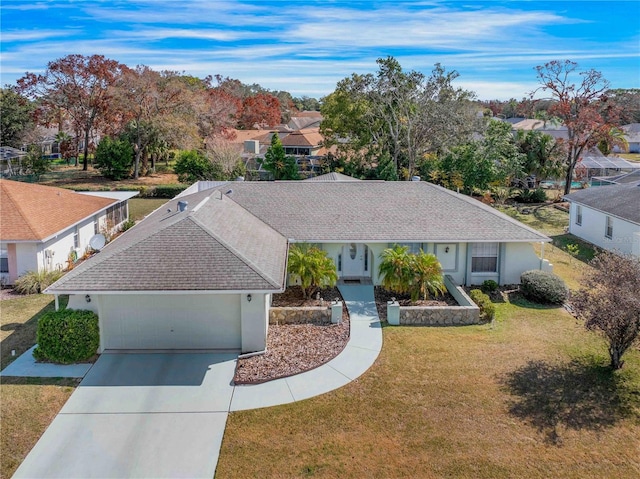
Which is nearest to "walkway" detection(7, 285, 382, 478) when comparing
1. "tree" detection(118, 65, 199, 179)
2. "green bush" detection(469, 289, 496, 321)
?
"green bush" detection(469, 289, 496, 321)

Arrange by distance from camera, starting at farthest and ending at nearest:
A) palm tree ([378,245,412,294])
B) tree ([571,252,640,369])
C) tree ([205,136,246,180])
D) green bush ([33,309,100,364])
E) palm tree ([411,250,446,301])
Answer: tree ([205,136,246,180])
palm tree ([378,245,412,294])
palm tree ([411,250,446,301])
green bush ([33,309,100,364])
tree ([571,252,640,369])

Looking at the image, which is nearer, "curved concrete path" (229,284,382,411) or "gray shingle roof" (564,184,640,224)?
"curved concrete path" (229,284,382,411)

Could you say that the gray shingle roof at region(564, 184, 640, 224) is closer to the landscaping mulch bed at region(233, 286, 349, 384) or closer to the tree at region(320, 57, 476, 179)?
the tree at region(320, 57, 476, 179)

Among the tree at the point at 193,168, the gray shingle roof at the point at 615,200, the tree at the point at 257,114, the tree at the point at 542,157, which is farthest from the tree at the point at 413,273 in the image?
the tree at the point at 257,114

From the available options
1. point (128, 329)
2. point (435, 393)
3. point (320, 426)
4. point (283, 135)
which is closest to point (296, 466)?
point (320, 426)

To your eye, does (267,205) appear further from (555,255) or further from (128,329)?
(555,255)

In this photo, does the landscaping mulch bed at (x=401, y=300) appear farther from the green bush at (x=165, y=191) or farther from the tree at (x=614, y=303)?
the green bush at (x=165, y=191)

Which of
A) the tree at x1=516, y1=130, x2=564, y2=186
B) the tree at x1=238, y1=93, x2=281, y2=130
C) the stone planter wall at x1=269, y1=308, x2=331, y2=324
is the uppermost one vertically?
the tree at x1=238, y1=93, x2=281, y2=130
